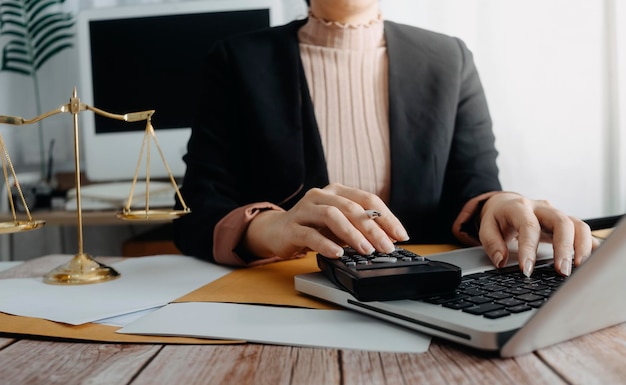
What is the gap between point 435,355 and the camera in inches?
13.5

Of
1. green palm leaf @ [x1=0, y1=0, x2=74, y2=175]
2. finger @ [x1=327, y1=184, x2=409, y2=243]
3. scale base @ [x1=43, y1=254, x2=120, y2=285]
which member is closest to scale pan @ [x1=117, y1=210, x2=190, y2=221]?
scale base @ [x1=43, y1=254, x2=120, y2=285]

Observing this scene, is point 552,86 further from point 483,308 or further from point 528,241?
point 483,308

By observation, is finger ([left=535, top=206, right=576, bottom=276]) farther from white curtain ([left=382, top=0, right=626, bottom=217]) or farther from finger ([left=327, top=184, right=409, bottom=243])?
white curtain ([left=382, top=0, right=626, bottom=217])

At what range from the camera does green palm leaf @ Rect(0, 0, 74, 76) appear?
2090mm

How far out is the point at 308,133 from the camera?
3.04 feet

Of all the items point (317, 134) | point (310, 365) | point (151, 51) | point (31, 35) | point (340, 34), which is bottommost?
point (310, 365)

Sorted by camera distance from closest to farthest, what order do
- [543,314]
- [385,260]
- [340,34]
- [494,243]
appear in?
[543,314] → [385,260] → [494,243] → [340,34]

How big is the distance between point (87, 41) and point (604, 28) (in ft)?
5.67

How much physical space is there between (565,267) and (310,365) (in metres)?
0.25

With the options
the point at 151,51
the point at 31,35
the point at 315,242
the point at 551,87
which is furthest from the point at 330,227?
the point at 31,35

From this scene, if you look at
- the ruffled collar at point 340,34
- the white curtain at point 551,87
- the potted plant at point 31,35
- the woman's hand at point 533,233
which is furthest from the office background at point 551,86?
the woman's hand at point 533,233

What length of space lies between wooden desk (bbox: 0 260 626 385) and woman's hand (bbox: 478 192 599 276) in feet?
0.36

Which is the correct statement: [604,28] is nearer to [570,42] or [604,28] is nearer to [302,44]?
[570,42]

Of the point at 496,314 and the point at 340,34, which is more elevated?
the point at 340,34
